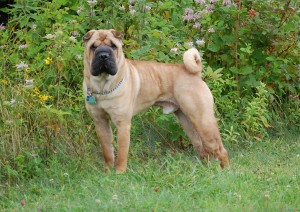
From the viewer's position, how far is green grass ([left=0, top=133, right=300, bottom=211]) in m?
5.82

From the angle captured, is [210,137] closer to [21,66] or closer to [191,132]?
[191,132]

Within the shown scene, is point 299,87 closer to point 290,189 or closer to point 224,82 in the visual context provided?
point 224,82

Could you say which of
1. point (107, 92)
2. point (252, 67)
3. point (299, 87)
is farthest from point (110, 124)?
point (299, 87)

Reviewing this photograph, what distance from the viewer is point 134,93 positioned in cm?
753

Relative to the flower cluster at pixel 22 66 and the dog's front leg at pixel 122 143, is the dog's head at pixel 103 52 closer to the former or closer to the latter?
the dog's front leg at pixel 122 143

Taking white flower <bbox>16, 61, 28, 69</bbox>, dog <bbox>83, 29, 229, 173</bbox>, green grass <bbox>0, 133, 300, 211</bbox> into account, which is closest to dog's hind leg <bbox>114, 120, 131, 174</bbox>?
dog <bbox>83, 29, 229, 173</bbox>

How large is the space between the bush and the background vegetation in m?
0.01

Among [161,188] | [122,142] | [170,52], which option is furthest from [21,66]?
[161,188]

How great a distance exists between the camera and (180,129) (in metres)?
8.38

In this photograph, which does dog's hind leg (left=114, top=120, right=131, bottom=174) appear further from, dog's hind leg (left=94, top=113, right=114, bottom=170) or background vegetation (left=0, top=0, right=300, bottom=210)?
background vegetation (left=0, top=0, right=300, bottom=210)

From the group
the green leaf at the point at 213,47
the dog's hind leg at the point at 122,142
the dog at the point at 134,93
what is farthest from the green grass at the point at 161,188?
the green leaf at the point at 213,47

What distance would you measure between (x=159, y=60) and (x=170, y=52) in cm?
23

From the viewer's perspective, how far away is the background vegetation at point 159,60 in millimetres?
7734

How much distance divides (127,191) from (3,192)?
1.24 m
